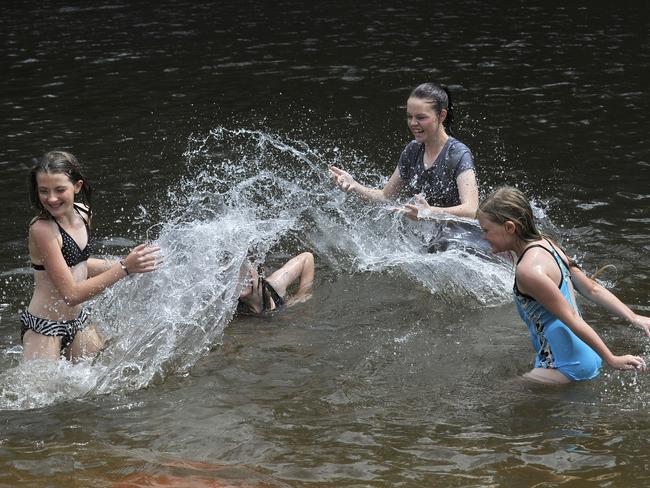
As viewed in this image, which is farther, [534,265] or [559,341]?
[559,341]

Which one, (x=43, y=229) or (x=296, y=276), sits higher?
(x=43, y=229)

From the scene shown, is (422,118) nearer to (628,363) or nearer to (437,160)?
(437,160)

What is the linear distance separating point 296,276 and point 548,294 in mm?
3497

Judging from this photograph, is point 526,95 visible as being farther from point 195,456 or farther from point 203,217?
point 195,456

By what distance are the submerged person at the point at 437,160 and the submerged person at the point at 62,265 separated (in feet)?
8.26

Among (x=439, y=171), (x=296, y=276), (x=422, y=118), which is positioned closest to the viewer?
(x=422, y=118)

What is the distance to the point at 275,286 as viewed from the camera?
8688 millimetres

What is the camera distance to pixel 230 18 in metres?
25.4

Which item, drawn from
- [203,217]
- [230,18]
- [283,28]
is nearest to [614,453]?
[203,217]

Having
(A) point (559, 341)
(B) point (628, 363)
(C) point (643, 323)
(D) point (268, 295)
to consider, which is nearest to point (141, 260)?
(D) point (268, 295)

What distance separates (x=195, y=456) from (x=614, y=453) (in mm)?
2573

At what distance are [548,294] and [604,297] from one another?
24.8 inches

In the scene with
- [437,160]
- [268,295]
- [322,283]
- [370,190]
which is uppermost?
[437,160]

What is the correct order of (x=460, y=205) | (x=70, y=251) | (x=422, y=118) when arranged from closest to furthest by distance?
(x=70, y=251), (x=460, y=205), (x=422, y=118)
